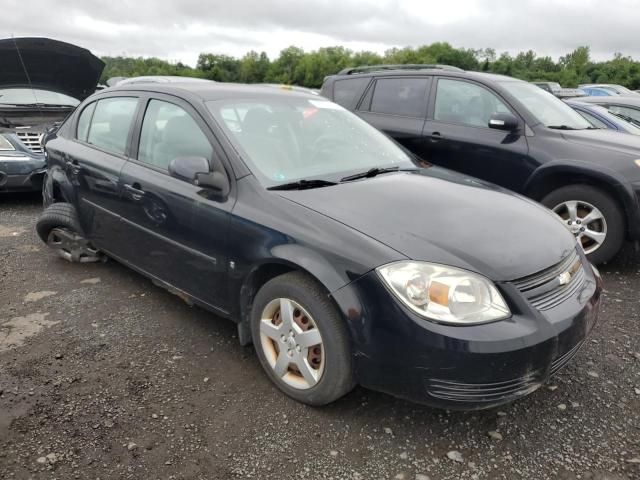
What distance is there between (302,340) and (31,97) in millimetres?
6152

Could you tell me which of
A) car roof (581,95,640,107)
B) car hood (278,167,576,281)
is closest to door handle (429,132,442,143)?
car hood (278,167,576,281)

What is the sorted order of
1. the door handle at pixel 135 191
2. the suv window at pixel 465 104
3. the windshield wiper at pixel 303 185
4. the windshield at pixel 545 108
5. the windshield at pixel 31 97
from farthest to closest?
the windshield at pixel 31 97, the suv window at pixel 465 104, the windshield at pixel 545 108, the door handle at pixel 135 191, the windshield wiper at pixel 303 185

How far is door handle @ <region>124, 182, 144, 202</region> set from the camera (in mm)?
3266

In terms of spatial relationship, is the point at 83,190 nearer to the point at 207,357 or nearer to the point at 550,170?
the point at 207,357

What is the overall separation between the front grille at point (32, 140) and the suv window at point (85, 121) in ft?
7.93

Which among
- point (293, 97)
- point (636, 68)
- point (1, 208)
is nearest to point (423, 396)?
point (293, 97)

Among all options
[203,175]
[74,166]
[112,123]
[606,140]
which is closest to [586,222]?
[606,140]

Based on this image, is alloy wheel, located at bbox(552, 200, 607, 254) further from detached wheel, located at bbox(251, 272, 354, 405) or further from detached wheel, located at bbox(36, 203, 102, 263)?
detached wheel, located at bbox(36, 203, 102, 263)

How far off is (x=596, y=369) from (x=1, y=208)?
656 cm

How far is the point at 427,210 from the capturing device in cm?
255

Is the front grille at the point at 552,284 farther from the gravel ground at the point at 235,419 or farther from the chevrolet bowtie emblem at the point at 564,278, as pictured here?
the gravel ground at the point at 235,419

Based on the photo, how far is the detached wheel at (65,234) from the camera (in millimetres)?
4145

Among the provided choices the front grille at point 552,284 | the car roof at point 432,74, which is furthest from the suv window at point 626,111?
the front grille at point 552,284

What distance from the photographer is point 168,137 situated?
3270 mm
